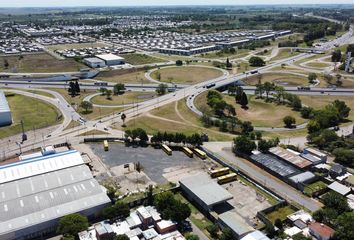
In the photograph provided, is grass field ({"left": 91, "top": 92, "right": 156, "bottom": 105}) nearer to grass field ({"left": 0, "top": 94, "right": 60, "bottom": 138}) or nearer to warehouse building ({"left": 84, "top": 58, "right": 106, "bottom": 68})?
grass field ({"left": 0, "top": 94, "right": 60, "bottom": 138})

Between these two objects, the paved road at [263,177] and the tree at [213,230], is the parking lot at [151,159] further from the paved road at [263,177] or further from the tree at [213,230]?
the tree at [213,230]

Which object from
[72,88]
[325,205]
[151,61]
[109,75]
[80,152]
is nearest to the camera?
[325,205]

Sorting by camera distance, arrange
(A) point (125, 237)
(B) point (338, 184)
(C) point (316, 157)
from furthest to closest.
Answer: (C) point (316, 157) < (B) point (338, 184) < (A) point (125, 237)

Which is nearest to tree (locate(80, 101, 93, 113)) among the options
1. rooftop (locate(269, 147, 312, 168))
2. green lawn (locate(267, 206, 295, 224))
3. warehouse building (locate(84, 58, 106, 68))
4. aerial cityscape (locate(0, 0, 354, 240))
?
aerial cityscape (locate(0, 0, 354, 240))

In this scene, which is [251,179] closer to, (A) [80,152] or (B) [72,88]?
(A) [80,152]

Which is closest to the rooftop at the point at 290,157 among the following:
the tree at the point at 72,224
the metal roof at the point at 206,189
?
the metal roof at the point at 206,189

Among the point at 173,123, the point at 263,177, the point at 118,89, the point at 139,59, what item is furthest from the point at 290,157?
the point at 139,59

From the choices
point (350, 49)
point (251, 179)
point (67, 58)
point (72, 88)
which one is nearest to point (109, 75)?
point (72, 88)

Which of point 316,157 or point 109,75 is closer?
point 316,157
